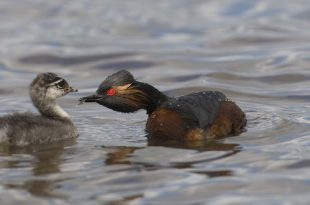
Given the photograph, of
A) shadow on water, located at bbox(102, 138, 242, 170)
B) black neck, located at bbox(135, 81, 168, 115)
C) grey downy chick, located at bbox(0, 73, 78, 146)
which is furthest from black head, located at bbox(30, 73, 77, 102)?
shadow on water, located at bbox(102, 138, 242, 170)

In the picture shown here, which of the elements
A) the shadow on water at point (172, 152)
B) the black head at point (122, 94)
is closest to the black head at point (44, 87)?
the black head at point (122, 94)

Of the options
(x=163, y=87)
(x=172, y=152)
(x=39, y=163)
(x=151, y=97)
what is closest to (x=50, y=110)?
(x=151, y=97)

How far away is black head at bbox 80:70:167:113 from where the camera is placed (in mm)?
10031

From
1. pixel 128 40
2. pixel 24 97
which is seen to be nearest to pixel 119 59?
pixel 128 40

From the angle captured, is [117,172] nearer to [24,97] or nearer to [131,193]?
[131,193]

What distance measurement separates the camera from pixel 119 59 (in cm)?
1527

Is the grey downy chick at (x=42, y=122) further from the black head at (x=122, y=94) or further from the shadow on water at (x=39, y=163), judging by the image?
the black head at (x=122, y=94)

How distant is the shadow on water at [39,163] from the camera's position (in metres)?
8.24

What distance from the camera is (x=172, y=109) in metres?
10.0

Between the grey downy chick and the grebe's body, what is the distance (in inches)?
14.9

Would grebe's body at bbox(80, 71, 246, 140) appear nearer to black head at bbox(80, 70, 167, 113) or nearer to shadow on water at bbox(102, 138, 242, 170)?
black head at bbox(80, 70, 167, 113)

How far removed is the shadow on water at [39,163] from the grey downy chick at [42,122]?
0.31 feet

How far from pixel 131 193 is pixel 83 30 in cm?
1003

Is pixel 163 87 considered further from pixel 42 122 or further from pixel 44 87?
pixel 42 122
